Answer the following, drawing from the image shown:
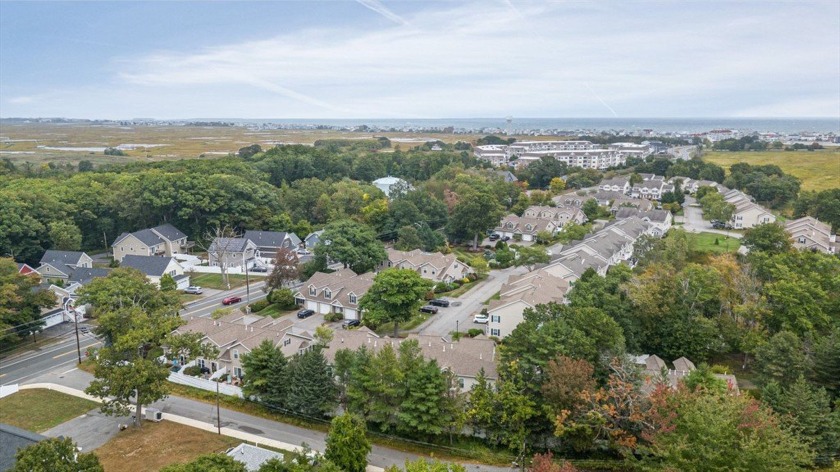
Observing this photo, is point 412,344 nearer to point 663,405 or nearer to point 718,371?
point 663,405

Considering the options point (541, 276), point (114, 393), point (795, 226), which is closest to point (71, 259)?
point (114, 393)

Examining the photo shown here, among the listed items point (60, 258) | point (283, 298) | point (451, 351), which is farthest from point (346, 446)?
point (60, 258)

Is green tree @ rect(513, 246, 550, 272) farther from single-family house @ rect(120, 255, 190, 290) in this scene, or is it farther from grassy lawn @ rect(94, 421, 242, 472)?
single-family house @ rect(120, 255, 190, 290)

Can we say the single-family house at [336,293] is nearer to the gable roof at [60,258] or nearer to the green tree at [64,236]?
the gable roof at [60,258]

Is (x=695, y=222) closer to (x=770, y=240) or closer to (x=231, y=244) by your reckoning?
(x=770, y=240)

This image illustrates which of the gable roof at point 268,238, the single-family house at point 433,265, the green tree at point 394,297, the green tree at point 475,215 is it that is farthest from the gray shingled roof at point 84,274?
the green tree at point 475,215

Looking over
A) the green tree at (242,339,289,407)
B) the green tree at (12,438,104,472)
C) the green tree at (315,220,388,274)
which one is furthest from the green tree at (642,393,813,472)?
the green tree at (315,220,388,274)
